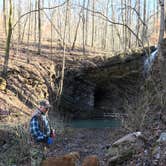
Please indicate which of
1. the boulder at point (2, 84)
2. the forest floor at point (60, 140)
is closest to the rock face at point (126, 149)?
the forest floor at point (60, 140)

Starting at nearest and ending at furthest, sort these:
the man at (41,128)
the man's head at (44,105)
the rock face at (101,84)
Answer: the man's head at (44,105)
the man at (41,128)
the rock face at (101,84)

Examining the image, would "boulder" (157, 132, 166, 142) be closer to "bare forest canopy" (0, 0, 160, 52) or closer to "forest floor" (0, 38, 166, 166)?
"forest floor" (0, 38, 166, 166)

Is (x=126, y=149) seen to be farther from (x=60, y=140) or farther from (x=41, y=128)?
(x=60, y=140)

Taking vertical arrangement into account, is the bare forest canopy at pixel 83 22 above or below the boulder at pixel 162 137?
above

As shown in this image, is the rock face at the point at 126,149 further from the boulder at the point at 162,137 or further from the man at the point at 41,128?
the man at the point at 41,128

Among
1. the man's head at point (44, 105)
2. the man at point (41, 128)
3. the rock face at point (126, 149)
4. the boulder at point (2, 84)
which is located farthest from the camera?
the boulder at point (2, 84)

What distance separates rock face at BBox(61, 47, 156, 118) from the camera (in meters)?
28.4

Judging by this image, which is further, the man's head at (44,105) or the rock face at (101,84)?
the rock face at (101,84)

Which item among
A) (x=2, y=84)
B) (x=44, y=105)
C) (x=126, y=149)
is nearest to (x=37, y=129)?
(x=44, y=105)

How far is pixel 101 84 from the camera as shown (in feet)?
102

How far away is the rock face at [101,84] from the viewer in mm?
28391

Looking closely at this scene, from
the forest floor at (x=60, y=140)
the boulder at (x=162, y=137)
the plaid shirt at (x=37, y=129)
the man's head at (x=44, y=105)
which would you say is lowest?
the forest floor at (x=60, y=140)

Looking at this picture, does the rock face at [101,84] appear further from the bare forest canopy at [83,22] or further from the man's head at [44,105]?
the man's head at [44,105]

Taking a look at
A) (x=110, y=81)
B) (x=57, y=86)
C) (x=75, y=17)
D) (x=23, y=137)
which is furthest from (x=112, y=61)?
(x=75, y=17)
